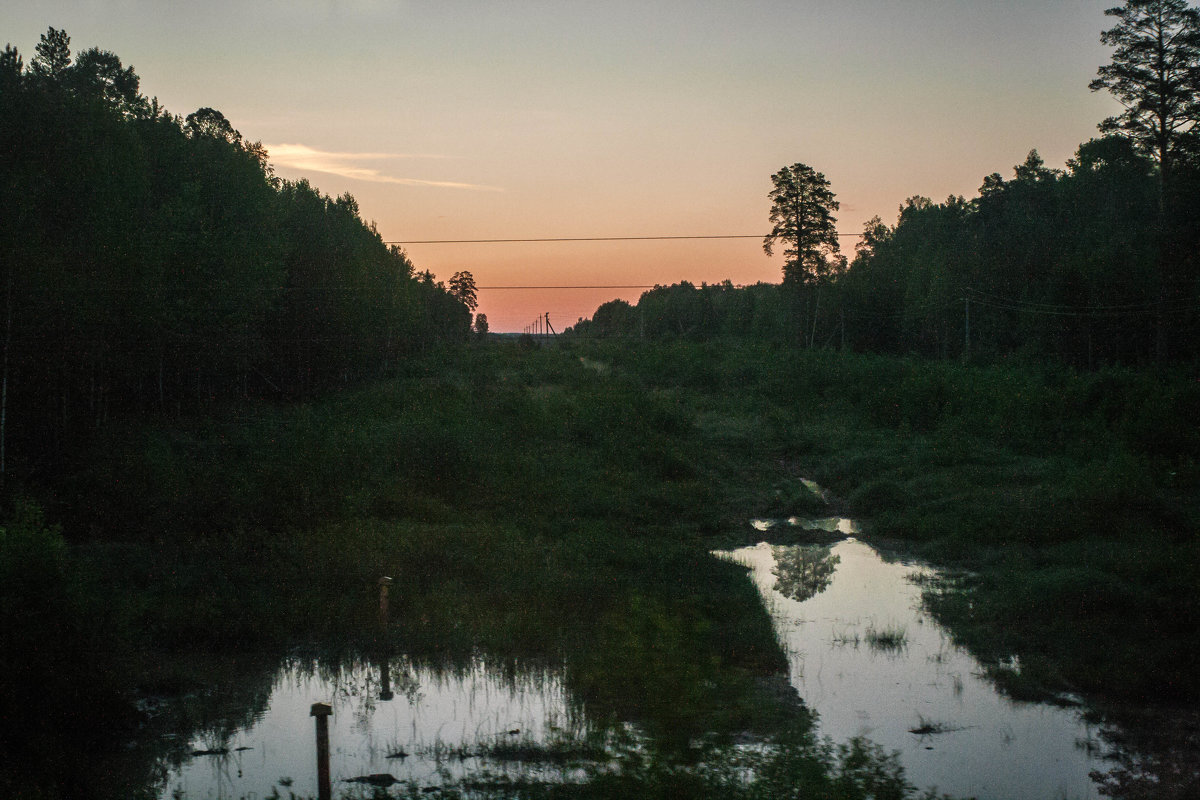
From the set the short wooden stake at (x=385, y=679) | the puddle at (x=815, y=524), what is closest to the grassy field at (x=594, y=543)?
the puddle at (x=815, y=524)

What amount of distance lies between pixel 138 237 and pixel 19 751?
22617mm

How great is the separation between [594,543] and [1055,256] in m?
55.2

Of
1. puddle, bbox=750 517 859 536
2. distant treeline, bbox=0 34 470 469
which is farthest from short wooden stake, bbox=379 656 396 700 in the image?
distant treeline, bbox=0 34 470 469

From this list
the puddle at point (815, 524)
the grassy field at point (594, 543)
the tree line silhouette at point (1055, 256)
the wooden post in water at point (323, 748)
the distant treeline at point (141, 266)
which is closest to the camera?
the wooden post in water at point (323, 748)

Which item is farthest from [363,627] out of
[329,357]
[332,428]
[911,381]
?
[329,357]

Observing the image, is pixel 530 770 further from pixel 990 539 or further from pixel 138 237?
pixel 138 237

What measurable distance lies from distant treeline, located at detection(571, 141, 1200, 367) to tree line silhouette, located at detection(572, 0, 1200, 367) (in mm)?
100

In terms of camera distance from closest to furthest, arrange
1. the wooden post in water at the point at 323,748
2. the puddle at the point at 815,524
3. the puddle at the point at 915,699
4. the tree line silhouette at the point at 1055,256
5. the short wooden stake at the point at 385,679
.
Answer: the wooden post in water at the point at 323,748
the puddle at the point at 915,699
the short wooden stake at the point at 385,679
the puddle at the point at 815,524
the tree line silhouette at the point at 1055,256

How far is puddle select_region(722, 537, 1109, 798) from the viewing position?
354 inches

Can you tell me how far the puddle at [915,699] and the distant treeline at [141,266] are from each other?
20316mm

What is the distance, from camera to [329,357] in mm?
48625

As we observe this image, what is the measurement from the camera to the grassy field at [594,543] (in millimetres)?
9352

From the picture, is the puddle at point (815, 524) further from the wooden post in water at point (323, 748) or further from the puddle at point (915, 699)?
the wooden post in water at point (323, 748)

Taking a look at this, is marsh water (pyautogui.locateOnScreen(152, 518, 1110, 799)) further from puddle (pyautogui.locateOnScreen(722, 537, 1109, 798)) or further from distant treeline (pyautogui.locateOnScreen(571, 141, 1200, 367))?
distant treeline (pyautogui.locateOnScreen(571, 141, 1200, 367))
